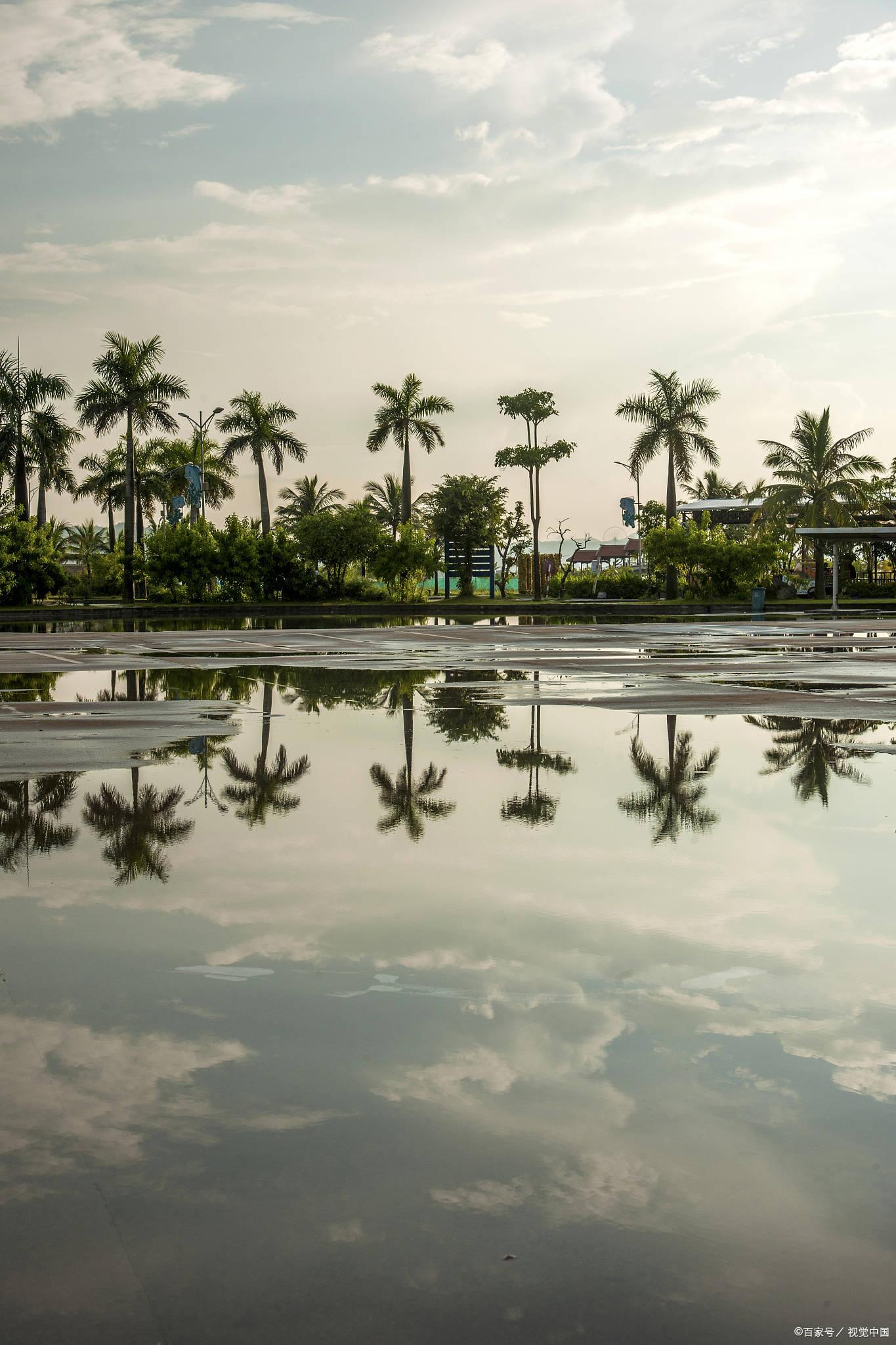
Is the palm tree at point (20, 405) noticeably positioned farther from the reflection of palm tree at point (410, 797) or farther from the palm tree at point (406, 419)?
the reflection of palm tree at point (410, 797)

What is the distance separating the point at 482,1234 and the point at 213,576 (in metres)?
57.8

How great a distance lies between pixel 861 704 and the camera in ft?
47.4

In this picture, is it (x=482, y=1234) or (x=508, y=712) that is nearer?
(x=482, y=1234)

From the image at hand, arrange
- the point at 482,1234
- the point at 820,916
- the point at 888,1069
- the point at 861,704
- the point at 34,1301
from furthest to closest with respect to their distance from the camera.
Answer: the point at 861,704
the point at 820,916
the point at 888,1069
the point at 482,1234
the point at 34,1301

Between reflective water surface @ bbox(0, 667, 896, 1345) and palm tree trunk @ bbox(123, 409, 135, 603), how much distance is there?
54.7m

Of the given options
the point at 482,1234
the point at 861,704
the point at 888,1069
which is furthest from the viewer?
the point at 861,704

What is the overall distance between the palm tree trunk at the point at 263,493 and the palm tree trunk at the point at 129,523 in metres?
12.6

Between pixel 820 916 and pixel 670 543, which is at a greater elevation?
pixel 670 543

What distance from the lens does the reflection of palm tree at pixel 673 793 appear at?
7457 mm

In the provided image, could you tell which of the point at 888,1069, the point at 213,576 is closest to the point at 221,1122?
the point at 888,1069

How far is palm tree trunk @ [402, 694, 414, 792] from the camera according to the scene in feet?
31.3

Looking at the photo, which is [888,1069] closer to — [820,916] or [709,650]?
[820,916]

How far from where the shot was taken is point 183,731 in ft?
39.0

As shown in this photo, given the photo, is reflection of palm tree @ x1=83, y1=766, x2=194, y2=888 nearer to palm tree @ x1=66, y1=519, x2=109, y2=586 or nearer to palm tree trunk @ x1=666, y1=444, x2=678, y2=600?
palm tree trunk @ x1=666, y1=444, x2=678, y2=600
